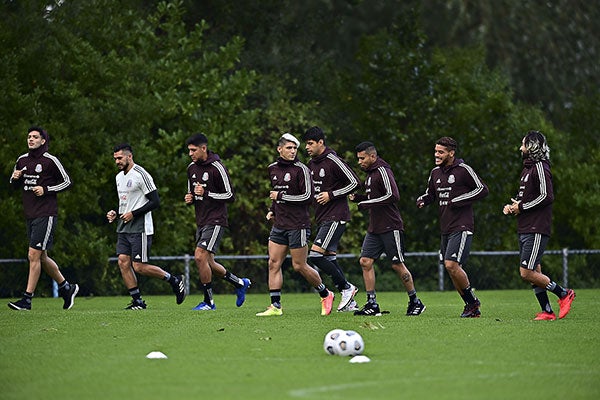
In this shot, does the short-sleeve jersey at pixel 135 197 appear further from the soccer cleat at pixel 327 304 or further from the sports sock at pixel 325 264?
the soccer cleat at pixel 327 304

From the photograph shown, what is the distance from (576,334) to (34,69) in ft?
47.1

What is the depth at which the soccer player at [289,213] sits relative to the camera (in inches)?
619

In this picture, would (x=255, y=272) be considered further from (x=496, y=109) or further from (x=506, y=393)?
(x=506, y=393)

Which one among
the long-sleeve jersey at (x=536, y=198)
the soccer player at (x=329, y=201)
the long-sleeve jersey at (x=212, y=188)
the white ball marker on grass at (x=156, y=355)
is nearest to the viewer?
the white ball marker on grass at (x=156, y=355)

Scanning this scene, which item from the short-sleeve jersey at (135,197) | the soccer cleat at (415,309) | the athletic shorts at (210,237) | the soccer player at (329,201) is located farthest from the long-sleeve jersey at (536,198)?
the short-sleeve jersey at (135,197)

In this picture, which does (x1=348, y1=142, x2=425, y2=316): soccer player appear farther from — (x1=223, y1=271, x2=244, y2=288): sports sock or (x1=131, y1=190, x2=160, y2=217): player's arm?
(x1=131, y1=190, x2=160, y2=217): player's arm

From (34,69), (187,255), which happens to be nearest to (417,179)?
(187,255)

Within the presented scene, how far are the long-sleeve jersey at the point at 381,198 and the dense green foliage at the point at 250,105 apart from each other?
354 inches

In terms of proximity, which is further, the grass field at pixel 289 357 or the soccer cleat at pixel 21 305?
the soccer cleat at pixel 21 305

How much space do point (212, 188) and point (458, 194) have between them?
A: 364 cm

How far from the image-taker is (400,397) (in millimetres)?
8070

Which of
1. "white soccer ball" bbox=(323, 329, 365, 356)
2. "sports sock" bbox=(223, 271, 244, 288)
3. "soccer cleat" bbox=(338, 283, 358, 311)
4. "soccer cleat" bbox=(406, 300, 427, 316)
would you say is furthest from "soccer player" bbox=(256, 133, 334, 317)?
"white soccer ball" bbox=(323, 329, 365, 356)

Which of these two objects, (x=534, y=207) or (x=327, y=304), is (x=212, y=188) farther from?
(x=534, y=207)

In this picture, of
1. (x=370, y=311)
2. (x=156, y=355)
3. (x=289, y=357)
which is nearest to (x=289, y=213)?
(x=370, y=311)
